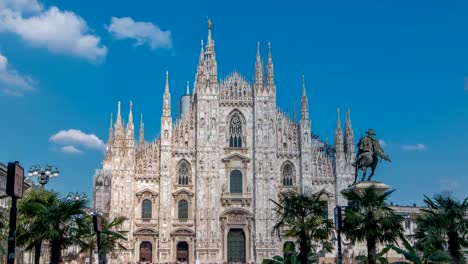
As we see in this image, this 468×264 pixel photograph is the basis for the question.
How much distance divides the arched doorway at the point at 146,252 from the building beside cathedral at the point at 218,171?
4.0 inches

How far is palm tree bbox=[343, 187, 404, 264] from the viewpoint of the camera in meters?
25.5

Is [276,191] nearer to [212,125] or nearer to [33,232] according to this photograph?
[212,125]

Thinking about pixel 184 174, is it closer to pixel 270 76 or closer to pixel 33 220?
pixel 270 76

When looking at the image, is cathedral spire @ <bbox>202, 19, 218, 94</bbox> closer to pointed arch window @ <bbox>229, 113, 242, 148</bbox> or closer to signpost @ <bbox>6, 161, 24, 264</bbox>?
pointed arch window @ <bbox>229, 113, 242, 148</bbox>

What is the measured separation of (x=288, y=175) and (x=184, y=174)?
1134 centimetres

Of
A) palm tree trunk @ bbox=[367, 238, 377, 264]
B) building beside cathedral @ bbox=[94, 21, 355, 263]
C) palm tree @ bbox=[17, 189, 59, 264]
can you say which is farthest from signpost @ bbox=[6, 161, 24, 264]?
building beside cathedral @ bbox=[94, 21, 355, 263]

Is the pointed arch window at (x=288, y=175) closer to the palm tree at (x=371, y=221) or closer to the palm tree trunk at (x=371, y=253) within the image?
the palm tree at (x=371, y=221)

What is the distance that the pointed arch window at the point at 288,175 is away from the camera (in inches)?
2655

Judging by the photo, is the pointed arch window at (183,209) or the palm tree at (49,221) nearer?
the palm tree at (49,221)

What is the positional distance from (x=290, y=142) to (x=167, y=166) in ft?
45.0

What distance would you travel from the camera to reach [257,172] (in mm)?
66062

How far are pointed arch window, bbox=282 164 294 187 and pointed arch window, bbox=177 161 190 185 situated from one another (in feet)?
34.3

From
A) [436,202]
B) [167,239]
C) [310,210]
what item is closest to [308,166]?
[167,239]

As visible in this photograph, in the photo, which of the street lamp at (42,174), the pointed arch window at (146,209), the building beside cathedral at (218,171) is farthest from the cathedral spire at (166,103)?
the street lamp at (42,174)
